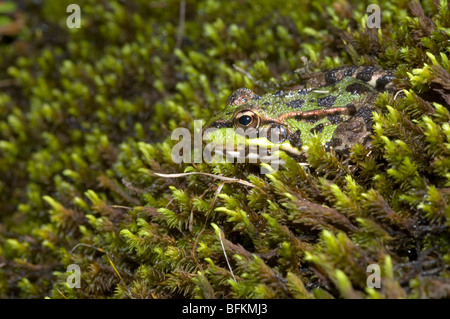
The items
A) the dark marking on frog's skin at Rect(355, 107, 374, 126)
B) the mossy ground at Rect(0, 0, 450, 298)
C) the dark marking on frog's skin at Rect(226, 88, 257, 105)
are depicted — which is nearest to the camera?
the mossy ground at Rect(0, 0, 450, 298)

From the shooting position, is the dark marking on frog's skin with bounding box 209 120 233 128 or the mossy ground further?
the dark marking on frog's skin with bounding box 209 120 233 128

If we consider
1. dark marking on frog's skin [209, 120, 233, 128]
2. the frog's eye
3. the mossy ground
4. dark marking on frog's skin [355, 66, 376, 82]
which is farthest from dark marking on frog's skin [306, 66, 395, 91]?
dark marking on frog's skin [209, 120, 233, 128]

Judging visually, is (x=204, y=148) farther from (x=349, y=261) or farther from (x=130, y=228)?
(x=349, y=261)

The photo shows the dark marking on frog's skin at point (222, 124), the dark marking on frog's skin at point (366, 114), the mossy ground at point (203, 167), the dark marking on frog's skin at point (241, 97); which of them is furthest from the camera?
the dark marking on frog's skin at point (241, 97)

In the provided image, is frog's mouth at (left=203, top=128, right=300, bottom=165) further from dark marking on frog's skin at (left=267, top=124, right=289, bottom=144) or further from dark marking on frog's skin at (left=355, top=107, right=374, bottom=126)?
dark marking on frog's skin at (left=355, top=107, right=374, bottom=126)

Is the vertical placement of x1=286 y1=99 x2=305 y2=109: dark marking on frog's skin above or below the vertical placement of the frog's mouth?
above

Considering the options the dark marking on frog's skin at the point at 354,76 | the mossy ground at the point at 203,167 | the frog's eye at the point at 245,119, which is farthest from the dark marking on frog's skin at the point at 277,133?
the dark marking on frog's skin at the point at 354,76

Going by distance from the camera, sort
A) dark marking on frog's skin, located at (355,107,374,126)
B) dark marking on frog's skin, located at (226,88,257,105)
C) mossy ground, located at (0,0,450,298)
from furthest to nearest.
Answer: dark marking on frog's skin, located at (226,88,257,105) < dark marking on frog's skin, located at (355,107,374,126) < mossy ground, located at (0,0,450,298)

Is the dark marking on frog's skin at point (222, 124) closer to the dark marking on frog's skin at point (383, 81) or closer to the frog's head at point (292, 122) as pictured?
the frog's head at point (292, 122)
